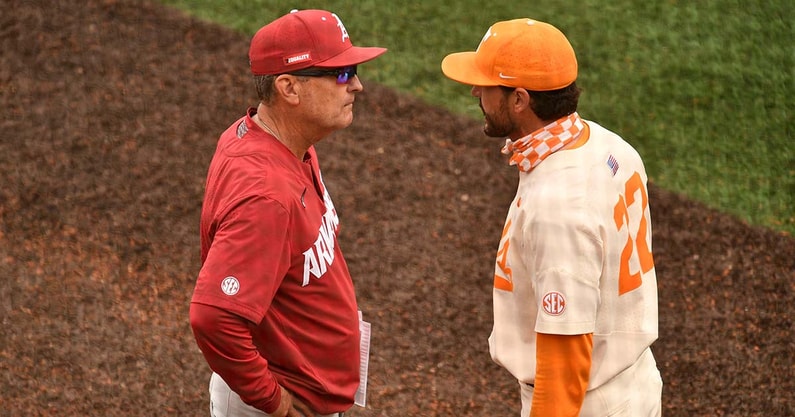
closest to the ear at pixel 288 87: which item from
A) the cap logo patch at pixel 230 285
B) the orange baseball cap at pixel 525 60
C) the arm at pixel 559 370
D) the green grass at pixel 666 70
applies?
the orange baseball cap at pixel 525 60

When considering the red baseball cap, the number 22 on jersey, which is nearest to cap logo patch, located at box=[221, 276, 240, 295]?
the red baseball cap

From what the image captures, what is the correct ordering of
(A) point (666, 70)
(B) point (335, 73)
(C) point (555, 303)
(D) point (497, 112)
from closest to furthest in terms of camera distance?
(C) point (555, 303), (D) point (497, 112), (B) point (335, 73), (A) point (666, 70)

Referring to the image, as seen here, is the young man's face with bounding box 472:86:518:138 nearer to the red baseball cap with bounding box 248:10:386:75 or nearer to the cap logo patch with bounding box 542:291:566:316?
the red baseball cap with bounding box 248:10:386:75

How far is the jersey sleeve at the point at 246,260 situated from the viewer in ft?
10.1

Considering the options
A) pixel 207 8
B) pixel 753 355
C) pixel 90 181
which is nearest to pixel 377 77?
pixel 207 8

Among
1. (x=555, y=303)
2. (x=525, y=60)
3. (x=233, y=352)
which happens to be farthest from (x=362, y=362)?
(x=525, y=60)

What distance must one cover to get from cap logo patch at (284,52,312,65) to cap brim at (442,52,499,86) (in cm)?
50

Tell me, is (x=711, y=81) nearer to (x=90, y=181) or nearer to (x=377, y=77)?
(x=377, y=77)

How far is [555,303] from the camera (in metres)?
3.08

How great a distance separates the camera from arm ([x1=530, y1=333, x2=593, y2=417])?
3135 millimetres

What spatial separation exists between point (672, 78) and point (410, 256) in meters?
3.08

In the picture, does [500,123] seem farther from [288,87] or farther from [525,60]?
[288,87]

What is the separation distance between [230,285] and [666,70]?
20.6 ft

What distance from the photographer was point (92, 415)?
5422 millimetres
